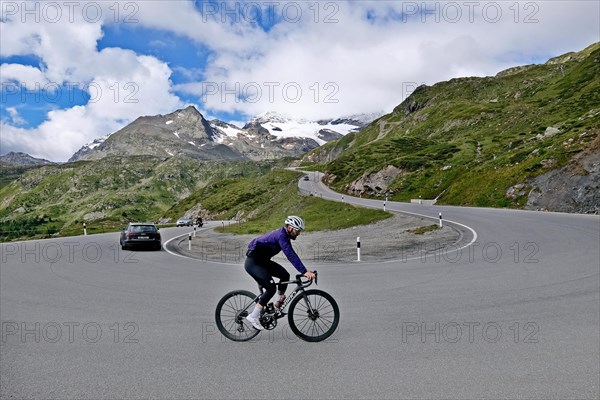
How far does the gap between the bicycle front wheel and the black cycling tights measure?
0.45 meters

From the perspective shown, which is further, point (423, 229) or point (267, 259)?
point (423, 229)

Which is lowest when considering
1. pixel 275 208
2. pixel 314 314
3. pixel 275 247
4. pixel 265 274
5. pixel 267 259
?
pixel 314 314

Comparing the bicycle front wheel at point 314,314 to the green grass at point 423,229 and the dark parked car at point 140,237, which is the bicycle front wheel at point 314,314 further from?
the green grass at point 423,229

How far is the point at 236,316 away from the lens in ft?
25.3

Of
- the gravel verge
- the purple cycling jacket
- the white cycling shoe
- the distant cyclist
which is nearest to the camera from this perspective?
the purple cycling jacket

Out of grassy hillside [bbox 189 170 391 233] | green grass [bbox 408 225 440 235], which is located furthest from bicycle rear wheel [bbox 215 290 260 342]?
grassy hillside [bbox 189 170 391 233]

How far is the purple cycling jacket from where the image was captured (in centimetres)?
726

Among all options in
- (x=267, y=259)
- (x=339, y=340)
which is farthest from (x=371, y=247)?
(x=267, y=259)

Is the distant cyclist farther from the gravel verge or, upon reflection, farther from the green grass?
the green grass

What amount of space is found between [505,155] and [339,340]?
56879 mm

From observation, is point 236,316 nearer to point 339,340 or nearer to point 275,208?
point 339,340

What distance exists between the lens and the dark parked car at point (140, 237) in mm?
24312

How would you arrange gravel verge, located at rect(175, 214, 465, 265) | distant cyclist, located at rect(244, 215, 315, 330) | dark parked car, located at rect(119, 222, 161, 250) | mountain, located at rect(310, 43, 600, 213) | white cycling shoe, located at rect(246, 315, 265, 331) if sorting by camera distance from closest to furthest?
distant cyclist, located at rect(244, 215, 315, 330)
white cycling shoe, located at rect(246, 315, 265, 331)
gravel verge, located at rect(175, 214, 465, 265)
dark parked car, located at rect(119, 222, 161, 250)
mountain, located at rect(310, 43, 600, 213)

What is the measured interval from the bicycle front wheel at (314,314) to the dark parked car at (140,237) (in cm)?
1898
